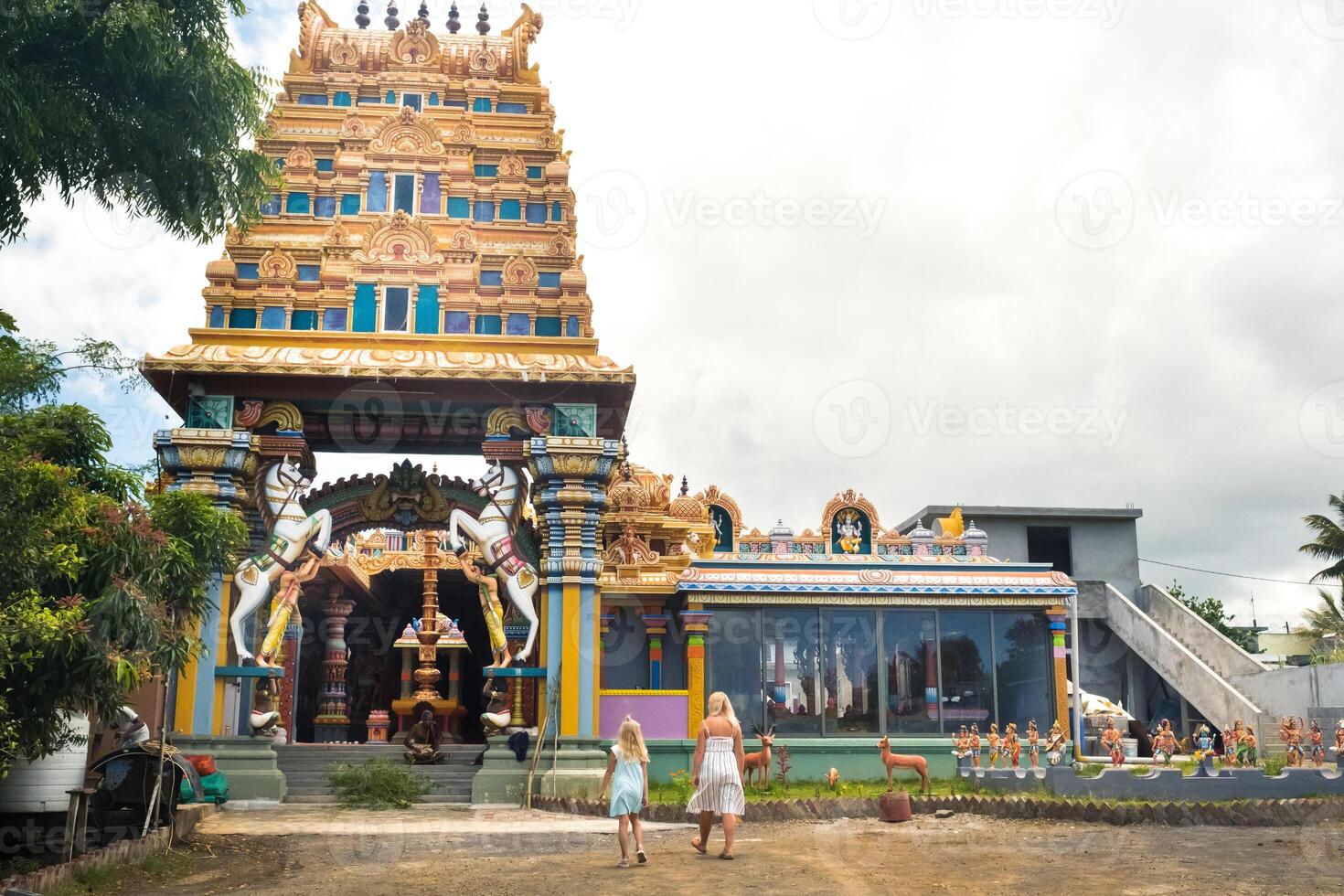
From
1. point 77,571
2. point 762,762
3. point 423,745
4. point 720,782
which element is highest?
point 77,571

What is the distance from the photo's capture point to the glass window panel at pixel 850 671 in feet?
70.8

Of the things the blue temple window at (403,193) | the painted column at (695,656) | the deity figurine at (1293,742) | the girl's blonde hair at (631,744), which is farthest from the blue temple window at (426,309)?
the deity figurine at (1293,742)

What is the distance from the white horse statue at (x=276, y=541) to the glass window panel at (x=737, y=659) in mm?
7038

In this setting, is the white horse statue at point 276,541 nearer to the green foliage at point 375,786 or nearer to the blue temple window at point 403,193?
the green foliage at point 375,786

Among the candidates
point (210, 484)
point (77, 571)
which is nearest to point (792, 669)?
point (210, 484)

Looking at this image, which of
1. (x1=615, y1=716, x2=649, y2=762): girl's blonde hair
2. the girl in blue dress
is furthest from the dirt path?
(x1=615, y1=716, x2=649, y2=762): girl's blonde hair

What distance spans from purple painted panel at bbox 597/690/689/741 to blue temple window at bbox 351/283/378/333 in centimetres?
731

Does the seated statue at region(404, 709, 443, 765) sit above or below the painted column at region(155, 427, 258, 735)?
below

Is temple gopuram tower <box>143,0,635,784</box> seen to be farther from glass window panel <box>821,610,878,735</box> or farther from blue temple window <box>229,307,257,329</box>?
glass window panel <box>821,610,878,735</box>

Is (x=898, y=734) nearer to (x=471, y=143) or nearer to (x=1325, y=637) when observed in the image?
(x=471, y=143)

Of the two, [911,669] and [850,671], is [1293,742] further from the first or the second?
[850,671]

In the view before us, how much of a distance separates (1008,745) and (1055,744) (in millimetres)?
761

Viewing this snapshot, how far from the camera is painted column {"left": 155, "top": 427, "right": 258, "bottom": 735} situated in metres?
18.2

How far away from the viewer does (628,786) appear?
11.2m
